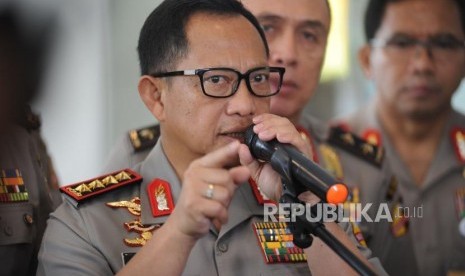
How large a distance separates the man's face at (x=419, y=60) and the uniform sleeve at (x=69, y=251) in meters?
1.97

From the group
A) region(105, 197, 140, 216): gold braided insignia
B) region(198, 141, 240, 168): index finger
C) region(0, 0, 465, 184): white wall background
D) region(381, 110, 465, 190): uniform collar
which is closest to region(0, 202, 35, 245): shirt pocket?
region(105, 197, 140, 216): gold braided insignia

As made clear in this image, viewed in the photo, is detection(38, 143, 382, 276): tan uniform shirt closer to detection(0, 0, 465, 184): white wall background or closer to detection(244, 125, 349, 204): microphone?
detection(244, 125, 349, 204): microphone

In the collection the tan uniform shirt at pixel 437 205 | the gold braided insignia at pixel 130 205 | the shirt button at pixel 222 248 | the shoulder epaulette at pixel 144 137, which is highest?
the shoulder epaulette at pixel 144 137

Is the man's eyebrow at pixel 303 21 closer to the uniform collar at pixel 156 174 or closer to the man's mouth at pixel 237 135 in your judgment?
the uniform collar at pixel 156 174

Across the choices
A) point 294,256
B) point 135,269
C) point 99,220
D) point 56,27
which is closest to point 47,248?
point 99,220

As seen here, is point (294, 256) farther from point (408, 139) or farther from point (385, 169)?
point (408, 139)

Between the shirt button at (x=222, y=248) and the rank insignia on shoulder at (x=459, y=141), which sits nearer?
the shirt button at (x=222, y=248)

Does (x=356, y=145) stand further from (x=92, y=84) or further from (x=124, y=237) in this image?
(x=124, y=237)

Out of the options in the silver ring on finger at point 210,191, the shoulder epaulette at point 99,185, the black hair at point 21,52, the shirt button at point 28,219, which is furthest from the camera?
the black hair at point 21,52

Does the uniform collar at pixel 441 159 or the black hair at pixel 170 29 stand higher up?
the black hair at pixel 170 29

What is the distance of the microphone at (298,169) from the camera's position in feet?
5.25

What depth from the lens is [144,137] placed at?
2.98 metres

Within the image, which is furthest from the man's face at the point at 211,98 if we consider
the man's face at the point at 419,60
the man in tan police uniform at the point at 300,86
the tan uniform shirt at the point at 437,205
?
the man's face at the point at 419,60

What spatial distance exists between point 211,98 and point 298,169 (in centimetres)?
49
